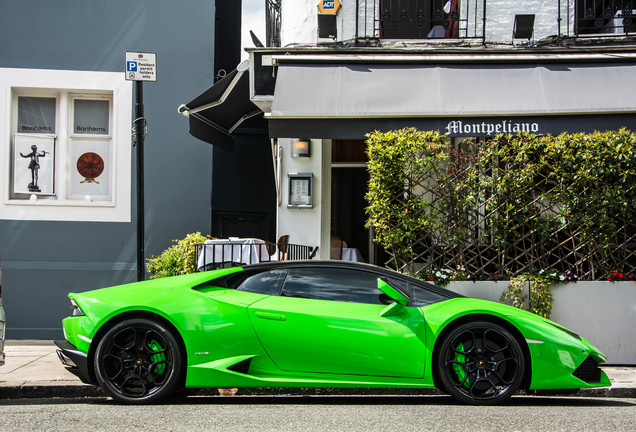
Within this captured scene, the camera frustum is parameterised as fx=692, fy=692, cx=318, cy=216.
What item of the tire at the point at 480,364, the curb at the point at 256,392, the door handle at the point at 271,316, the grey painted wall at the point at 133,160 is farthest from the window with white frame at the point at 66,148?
the tire at the point at 480,364

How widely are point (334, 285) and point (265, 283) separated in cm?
61

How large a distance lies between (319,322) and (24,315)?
23.3ft

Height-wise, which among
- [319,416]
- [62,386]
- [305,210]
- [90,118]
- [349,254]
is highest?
[90,118]

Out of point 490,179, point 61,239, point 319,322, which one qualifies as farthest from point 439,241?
point 61,239

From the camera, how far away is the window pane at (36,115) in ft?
37.7

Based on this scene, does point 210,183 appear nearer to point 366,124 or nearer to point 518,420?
point 366,124

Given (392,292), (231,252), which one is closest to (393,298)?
(392,292)

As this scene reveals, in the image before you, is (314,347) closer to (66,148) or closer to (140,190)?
(140,190)

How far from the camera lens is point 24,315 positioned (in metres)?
11.1

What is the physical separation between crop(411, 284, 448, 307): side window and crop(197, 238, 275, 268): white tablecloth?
13.3 feet

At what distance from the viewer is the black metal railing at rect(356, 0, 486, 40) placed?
10902mm

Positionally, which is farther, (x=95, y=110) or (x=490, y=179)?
(x=95, y=110)

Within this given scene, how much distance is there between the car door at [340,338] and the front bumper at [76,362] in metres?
1.43

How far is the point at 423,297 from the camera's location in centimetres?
607
